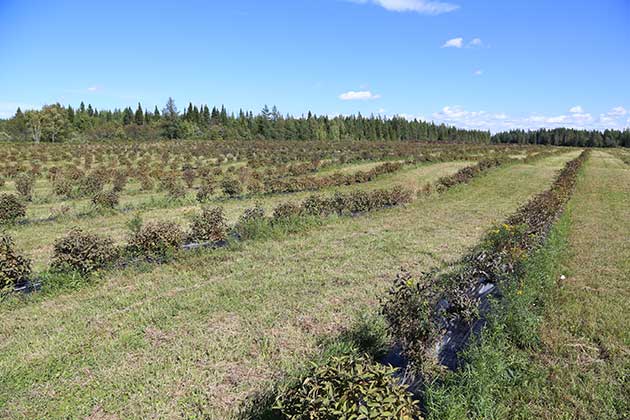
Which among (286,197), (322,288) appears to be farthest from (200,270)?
(286,197)

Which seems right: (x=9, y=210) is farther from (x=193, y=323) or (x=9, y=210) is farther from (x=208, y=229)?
(x=193, y=323)

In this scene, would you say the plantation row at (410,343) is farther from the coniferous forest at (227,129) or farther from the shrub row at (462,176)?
the coniferous forest at (227,129)

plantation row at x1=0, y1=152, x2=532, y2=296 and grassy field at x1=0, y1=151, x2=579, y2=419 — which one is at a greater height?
plantation row at x1=0, y1=152, x2=532, y2=296

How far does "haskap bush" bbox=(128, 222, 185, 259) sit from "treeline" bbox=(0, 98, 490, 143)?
5125cm

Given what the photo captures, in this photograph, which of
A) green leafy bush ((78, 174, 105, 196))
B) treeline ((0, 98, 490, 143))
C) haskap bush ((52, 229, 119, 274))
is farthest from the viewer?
treeline ((0, 98, 490, 143))

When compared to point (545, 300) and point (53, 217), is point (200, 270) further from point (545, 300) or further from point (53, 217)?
point (53, 217)

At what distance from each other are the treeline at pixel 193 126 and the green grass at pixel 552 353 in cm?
5556

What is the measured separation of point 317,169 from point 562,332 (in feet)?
65.3

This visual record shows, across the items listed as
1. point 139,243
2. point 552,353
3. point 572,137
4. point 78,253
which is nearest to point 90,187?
point 139,243

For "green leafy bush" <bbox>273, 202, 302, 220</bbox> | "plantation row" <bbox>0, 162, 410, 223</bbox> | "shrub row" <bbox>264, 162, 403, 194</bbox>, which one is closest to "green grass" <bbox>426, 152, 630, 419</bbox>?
"green leafy bush" <bbox>273, 202, 302, 220</bbox>

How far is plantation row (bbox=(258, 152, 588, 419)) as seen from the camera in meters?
2.37

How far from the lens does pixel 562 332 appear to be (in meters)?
4.57

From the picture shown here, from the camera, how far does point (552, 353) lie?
13.7 feet

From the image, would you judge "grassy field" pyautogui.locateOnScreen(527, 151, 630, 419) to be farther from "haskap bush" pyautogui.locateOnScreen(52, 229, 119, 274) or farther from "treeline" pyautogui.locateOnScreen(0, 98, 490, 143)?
"treeline" pyautogui.locateOnScreen(0, 98, 490, 143)
